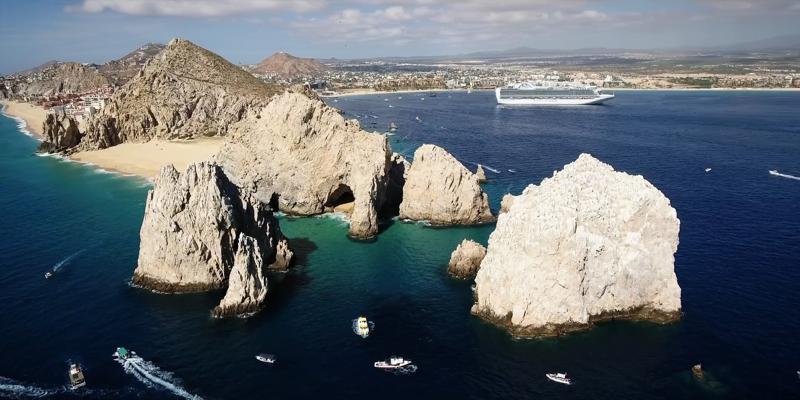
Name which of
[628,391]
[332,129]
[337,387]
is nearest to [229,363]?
[337,387]

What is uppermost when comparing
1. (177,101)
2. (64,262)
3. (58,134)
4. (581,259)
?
(177,101)

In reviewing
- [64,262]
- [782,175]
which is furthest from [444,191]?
[782,175]

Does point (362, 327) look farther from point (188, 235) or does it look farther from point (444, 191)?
point (444, 191)

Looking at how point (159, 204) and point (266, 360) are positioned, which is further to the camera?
point (159, 204)

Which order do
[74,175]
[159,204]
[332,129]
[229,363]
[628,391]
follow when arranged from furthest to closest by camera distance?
[74,175], [332,129], [159,204], [229,363], [628,391]

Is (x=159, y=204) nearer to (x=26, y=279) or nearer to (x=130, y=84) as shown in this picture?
(x=26, y=279)

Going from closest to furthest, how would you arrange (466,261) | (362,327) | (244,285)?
1. (362,327)
2. (244,285)
3. (466,261)

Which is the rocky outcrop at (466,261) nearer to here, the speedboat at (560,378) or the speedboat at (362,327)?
the speedboat at (362,327)

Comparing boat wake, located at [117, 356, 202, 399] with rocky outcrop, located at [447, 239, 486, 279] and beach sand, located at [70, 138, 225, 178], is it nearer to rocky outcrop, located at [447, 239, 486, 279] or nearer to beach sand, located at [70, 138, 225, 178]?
rocky outcrop, located at [447, 239, 486, 279]
